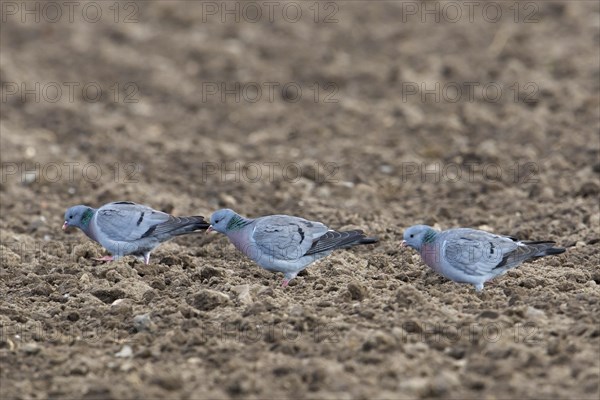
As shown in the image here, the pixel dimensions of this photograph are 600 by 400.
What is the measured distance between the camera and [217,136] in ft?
43.3

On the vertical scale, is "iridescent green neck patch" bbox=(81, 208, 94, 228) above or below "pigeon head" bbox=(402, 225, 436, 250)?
below

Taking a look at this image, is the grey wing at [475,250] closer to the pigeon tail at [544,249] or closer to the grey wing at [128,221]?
the pigeon tail at [544,249]

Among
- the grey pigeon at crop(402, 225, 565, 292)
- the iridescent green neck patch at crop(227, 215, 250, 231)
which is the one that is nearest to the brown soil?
the grey pigeon at crop(402, 225, 565, 292)

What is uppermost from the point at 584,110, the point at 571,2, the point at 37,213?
the point at 571,2

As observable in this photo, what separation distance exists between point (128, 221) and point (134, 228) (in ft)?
0.35

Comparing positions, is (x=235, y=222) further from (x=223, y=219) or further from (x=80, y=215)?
(x=80, y=215)

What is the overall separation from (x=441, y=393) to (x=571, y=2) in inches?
531

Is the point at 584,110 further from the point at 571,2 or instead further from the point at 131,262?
the point at 131,262

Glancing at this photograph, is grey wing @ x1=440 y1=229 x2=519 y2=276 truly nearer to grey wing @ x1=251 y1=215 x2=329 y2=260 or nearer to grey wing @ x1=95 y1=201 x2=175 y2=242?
grey wing @ x1=251 y1=215 x2=329 y2=260

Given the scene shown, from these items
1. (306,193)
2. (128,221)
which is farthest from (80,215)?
(306,193)

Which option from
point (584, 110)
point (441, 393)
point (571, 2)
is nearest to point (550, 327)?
A: point (441, 393)

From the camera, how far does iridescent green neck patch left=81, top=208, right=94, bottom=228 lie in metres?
8.41

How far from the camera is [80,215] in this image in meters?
8.45

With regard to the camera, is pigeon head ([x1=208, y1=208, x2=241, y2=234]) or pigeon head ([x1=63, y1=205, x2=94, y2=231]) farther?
pigeon head ([x1=63, y1=205, x2=94, y2=231])
